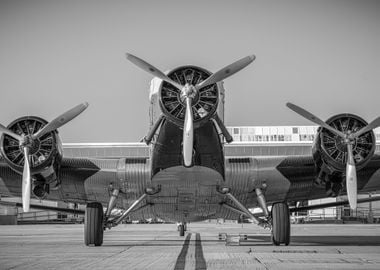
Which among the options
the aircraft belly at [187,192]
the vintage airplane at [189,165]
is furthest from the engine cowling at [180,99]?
the aircraft belly at [187,192]

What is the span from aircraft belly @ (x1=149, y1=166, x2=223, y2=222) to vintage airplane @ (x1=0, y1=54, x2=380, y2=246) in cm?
4

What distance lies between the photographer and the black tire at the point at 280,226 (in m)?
17.8

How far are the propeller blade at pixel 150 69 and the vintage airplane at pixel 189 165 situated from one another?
0.03 m

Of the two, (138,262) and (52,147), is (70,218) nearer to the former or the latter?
(52,147)

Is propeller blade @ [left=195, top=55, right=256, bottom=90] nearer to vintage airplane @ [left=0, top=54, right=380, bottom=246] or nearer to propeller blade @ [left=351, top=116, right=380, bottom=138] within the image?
vintage airplane @ [left=0, top=54, right=380, bottom=246]

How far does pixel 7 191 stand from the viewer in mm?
21703

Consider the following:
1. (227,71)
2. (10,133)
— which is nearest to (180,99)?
(227,71)

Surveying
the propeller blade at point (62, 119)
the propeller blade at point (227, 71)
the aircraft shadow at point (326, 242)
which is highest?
the propeller blade at point (227, 71)

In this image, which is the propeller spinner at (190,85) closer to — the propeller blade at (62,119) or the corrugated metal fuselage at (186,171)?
the corrugated metal fuselage at (186,171)

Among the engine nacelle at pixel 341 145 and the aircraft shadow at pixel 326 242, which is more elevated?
the engine nacelle at pixel 341 145

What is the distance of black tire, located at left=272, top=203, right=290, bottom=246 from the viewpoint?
58.4ft

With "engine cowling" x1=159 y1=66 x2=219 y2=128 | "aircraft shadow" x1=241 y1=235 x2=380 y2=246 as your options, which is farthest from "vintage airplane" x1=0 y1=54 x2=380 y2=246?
"aircraft shadow" x1=241 y1=235 x2=380 y2=246

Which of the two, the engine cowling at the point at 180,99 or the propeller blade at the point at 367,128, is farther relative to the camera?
the propeller blade at the point at 367,128

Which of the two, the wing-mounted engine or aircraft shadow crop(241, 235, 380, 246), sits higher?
the wing-mounted engine
